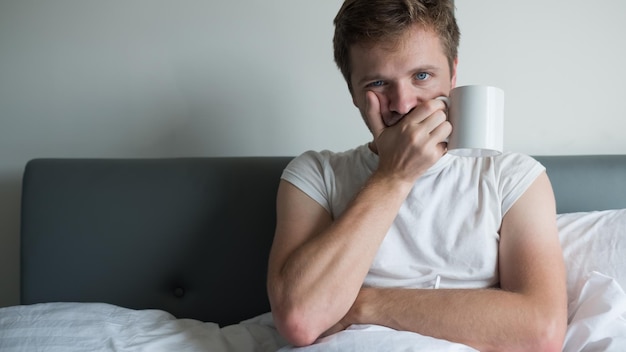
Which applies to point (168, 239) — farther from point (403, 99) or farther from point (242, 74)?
point (403, 99)

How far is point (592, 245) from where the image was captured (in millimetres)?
1095

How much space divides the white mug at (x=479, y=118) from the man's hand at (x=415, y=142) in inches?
1.5

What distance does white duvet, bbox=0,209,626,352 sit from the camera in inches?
33.2

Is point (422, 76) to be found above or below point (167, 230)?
above

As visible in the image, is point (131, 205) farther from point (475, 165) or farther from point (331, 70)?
point (475, 165)

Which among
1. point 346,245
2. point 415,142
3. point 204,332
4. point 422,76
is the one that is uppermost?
point 422,76

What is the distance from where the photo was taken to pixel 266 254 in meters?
1.27

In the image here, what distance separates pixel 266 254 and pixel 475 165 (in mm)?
528

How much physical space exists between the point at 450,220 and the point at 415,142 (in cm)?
19

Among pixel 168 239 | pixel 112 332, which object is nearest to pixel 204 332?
pixel 112 332

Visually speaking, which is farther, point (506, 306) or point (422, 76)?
point (422, 76)

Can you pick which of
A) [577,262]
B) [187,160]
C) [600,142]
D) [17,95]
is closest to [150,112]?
[187,160]

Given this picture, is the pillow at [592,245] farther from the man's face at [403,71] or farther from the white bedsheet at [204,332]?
the man's face at [403,71]

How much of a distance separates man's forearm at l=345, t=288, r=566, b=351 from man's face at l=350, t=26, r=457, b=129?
1.14 ft
